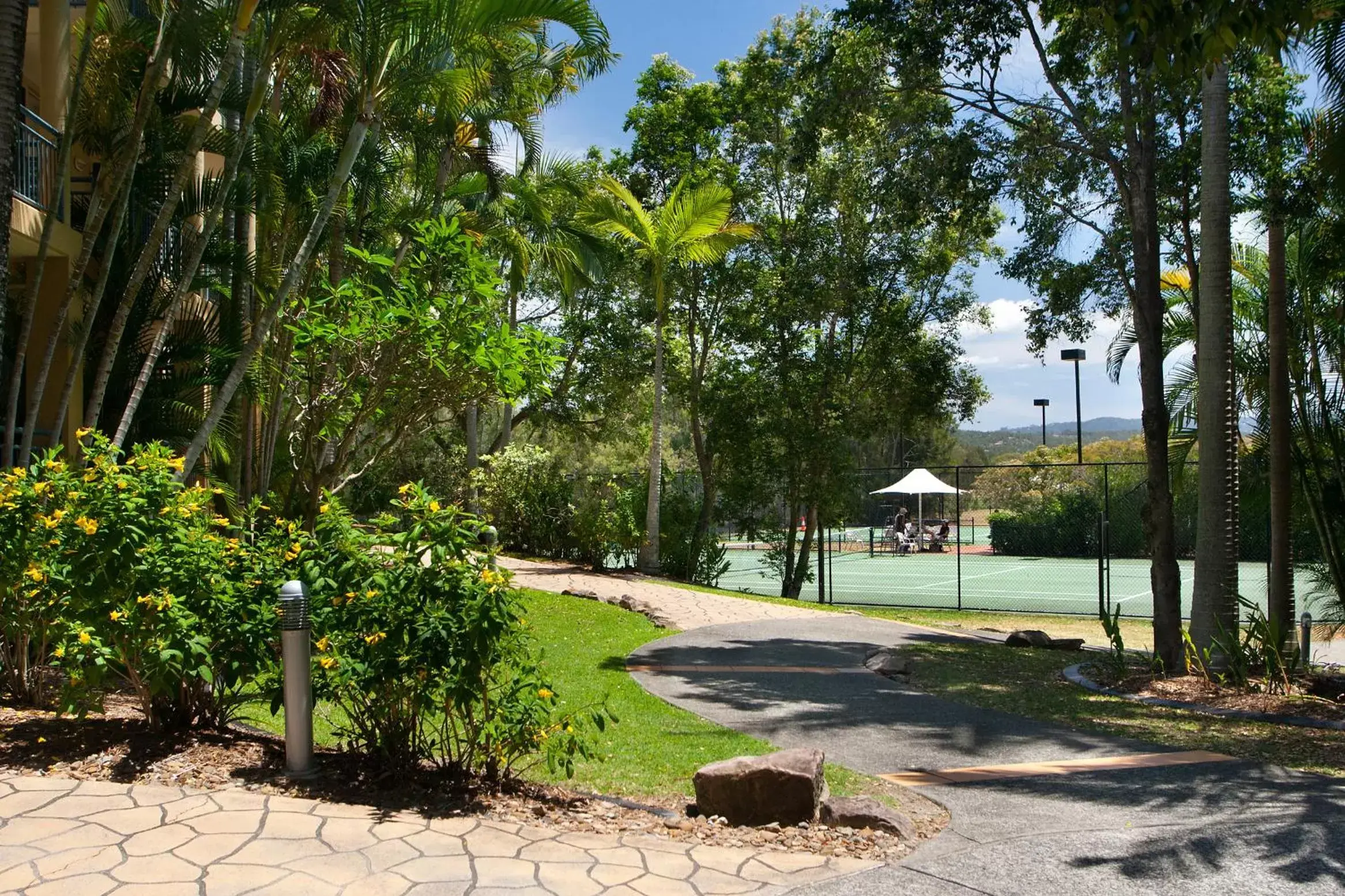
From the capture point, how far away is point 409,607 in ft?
16.3

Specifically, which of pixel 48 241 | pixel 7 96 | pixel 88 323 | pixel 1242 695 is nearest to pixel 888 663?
pixel 1242 695

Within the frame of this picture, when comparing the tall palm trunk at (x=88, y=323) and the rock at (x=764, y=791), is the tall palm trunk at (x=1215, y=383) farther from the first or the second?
the tall palm trunk at (x=88, y=323)

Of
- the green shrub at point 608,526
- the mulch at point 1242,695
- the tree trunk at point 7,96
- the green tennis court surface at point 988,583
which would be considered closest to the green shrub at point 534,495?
the green shrub at point 608,526

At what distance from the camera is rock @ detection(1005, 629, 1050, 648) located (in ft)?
44.9

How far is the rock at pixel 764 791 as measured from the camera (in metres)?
4.87

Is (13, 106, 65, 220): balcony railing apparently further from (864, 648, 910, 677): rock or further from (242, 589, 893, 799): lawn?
(864, 648, 910, 677): rock

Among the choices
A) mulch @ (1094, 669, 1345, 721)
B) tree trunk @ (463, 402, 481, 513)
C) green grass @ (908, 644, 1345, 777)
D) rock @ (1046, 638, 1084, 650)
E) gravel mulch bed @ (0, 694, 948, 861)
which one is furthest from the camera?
tree trunk @ (463, 402, 481, 513)

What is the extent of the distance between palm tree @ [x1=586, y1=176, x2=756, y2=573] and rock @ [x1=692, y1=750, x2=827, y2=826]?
13.4 meters

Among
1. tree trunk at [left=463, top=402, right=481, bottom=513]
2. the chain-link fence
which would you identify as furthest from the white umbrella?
tree trunk at [left=463, top=402, right=481, bottom=513]

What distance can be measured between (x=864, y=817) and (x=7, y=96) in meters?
7.14

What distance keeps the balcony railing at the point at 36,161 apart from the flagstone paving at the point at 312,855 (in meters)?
7.23

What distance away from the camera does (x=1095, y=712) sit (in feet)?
28.3

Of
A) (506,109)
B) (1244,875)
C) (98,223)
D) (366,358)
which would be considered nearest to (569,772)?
(1244,875)

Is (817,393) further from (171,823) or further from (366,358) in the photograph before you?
(171,823)
